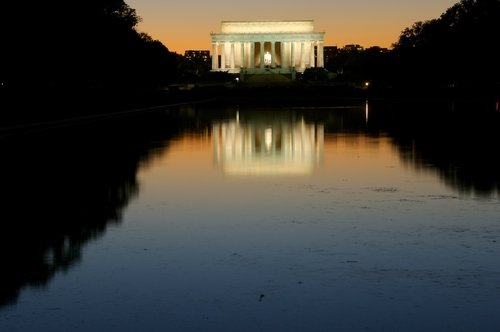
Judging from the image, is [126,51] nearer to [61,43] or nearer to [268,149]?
[61,43]

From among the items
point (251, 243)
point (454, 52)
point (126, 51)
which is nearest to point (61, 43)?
point (126, 51)

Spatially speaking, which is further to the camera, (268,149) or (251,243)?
(268,149)

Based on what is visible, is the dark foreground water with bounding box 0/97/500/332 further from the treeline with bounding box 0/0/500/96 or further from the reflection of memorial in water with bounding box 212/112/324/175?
the treeline with bounding box 0/0/500/96

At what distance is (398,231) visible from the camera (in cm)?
1382

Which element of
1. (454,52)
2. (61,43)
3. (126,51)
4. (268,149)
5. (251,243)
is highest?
(61,43)

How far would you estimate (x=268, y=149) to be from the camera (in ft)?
98.1

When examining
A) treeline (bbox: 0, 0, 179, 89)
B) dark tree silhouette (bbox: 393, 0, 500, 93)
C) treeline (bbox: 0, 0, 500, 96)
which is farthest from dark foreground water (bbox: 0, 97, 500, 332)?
dark tree silhouette (bbox: 393, 0, 500, 93)

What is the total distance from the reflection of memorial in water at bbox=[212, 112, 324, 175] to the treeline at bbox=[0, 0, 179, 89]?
18.8 m

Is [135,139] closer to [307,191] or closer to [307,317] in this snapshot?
[307,191]

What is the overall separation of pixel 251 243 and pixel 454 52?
9787 cm

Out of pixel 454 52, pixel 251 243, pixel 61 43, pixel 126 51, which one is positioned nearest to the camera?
pixel 251 243

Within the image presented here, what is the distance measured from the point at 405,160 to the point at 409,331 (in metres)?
18.0

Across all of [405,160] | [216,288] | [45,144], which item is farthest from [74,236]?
[45,144]

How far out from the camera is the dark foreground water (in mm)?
9023
